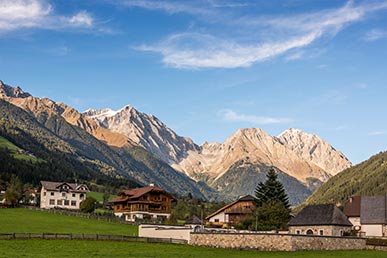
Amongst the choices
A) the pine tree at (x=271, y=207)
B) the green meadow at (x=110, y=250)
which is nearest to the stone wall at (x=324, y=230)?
the pine tree at (x=271, y=207)

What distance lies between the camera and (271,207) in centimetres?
11112

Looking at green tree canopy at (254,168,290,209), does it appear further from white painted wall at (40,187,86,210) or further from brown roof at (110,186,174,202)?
white painted wall at (40,187,86,210)

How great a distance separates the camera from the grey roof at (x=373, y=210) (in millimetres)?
112312

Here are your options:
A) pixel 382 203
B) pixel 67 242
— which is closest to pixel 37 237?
pixel 67 242

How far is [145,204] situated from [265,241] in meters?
86.7

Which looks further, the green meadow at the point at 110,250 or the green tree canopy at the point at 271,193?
the green tree canopy at the point at 271,193

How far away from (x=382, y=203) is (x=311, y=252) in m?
47.5

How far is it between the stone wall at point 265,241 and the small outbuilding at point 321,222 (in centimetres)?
2066

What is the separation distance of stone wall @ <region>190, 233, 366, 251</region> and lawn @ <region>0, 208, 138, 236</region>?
2229 cm

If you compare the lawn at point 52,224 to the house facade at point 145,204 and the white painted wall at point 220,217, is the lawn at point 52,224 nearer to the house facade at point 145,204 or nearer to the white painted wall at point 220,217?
the house facade at point 145,204

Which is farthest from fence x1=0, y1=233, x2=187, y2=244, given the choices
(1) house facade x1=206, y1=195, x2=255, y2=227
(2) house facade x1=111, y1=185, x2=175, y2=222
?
(2) house facade x1=111, y1=185, x2=175, y2=222

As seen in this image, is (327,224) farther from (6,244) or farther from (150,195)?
(150,195)

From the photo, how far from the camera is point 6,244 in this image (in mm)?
62906

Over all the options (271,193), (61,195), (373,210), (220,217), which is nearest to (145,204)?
(220,217)
